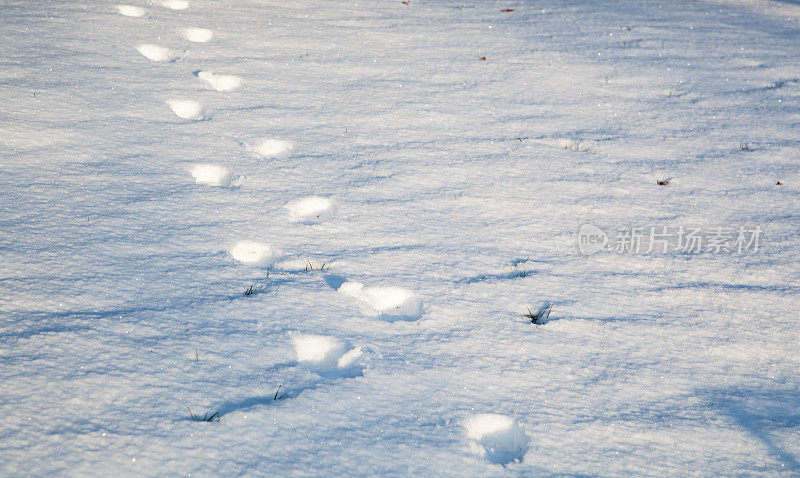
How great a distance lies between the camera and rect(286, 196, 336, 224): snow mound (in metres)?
2.24

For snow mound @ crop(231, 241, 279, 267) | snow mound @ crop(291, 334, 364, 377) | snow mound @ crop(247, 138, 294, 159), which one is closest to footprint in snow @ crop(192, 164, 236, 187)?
snow mound @ crop(247, 138, 294, 159)

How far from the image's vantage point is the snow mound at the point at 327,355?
1.57 meters

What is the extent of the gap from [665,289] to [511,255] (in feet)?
1.87

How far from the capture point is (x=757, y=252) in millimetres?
2209

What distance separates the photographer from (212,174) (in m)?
2.45

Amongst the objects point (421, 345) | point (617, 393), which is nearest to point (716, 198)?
point (617, 393)

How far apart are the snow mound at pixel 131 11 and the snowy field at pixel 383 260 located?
0.23 metres

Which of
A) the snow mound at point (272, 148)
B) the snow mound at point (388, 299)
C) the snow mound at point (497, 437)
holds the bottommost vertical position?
the snow mound at point (497, 437)

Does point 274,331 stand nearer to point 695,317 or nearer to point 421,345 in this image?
point 421,345

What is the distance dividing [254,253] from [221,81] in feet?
5.57

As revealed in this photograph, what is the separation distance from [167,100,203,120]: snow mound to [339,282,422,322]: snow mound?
5.31ft

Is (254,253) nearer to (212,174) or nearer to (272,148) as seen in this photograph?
(212,174)

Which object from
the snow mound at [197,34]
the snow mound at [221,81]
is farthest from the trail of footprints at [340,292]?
the snow mound at [197,34]
